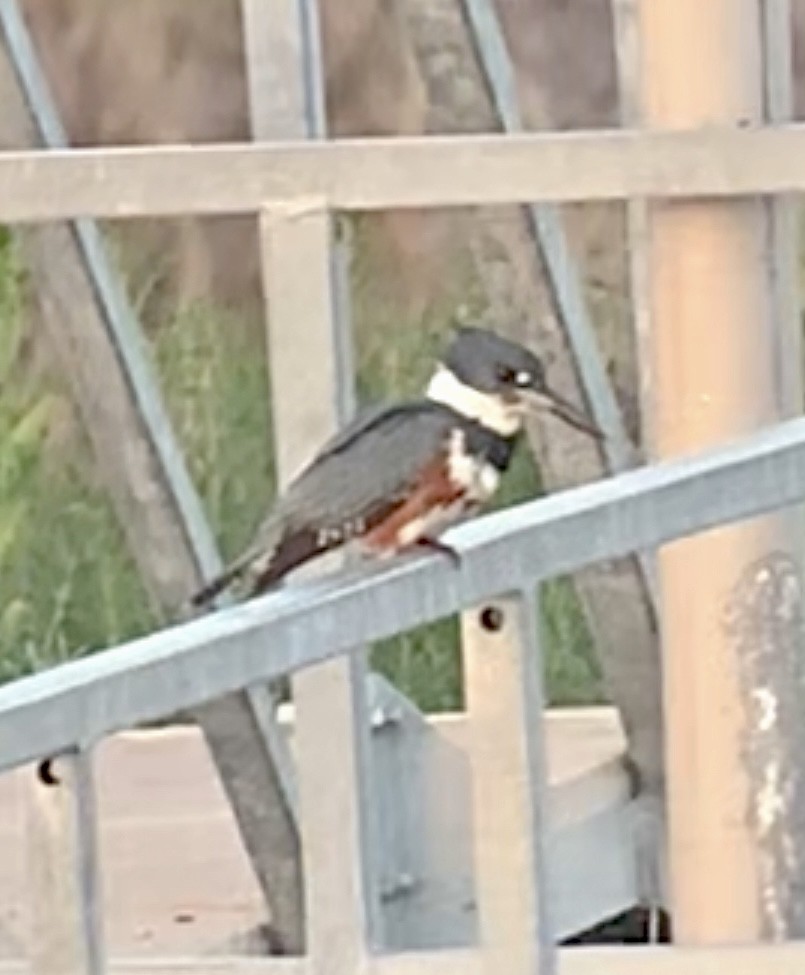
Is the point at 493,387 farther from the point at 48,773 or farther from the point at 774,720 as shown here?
the point at 774,720

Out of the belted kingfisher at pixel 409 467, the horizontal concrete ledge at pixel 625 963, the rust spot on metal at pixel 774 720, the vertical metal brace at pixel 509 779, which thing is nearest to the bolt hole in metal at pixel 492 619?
the vertical metal brace at pixel 509 779

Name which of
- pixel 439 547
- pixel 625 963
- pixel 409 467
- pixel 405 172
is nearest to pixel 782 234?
pixel 405 172

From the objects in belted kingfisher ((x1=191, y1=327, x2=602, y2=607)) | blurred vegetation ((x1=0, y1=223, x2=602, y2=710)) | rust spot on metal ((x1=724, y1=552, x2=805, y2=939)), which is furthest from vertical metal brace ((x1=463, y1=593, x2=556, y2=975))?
blurred vegetation ((x1=0, y1=223, x2=602, y2=710))

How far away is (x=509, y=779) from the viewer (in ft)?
5.57

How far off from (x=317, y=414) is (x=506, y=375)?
753 millimetres

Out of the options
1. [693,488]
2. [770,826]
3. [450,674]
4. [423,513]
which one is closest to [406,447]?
[423,513]

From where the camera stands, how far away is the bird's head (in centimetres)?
233

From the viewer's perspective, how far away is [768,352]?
307 centimetres

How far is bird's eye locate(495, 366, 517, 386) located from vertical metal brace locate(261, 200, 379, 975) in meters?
0.74

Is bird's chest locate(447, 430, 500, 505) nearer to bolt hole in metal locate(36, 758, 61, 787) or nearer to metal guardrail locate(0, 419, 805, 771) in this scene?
metal guardrail locate(0, 419, 805, 771)

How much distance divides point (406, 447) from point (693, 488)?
0.59 meters

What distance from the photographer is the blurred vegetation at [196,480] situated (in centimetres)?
384

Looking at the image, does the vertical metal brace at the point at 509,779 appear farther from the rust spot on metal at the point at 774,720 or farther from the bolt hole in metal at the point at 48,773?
the rust spot on metal at the point at 774,720

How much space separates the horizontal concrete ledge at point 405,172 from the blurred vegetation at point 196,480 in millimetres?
580
